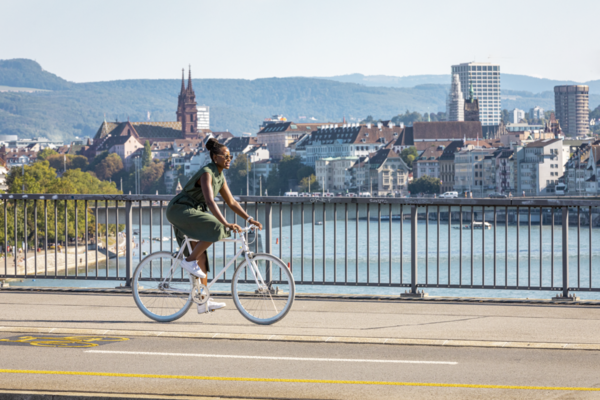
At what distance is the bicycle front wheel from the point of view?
638cm

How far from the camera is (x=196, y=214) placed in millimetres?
6348

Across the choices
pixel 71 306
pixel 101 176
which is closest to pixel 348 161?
pixel 101 176

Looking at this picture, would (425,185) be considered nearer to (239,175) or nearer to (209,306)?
(239,175)

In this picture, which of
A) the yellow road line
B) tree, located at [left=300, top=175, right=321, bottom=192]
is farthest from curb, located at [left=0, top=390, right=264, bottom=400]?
tree, located at [left=300, top=175, right=321, bottom=192]

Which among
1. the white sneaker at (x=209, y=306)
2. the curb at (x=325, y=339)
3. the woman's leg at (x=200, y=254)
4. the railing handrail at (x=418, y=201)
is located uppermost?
the railing handrail at (x=418, y=201)

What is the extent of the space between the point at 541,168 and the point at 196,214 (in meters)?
140

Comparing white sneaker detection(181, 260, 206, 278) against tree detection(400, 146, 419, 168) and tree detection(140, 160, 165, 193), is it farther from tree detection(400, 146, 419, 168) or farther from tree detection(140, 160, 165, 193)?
tree detection(140, 160, 165, 193)

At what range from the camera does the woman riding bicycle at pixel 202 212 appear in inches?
249

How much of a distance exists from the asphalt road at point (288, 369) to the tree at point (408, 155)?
543 feet

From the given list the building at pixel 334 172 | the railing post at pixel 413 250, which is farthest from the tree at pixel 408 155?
the railing post at pixel 413 250

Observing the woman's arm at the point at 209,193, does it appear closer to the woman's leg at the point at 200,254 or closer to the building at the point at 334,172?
the woman's leg at the point at 200,254

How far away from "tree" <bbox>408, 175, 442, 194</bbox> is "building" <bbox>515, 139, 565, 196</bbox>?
42.5 ft

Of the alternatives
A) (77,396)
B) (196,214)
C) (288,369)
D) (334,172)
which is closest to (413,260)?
(196,214)

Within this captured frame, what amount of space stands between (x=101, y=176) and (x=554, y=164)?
93663mm
